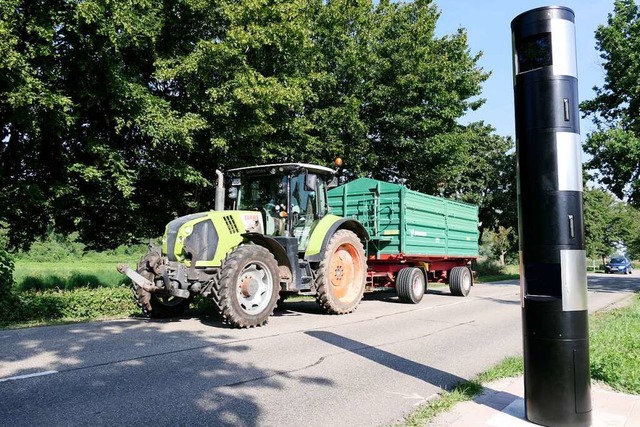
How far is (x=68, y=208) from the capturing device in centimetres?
1279

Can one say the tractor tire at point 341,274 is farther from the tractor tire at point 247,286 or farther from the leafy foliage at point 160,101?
the leafy foliage at point 160,101

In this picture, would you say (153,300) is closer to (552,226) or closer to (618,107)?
(552,226)

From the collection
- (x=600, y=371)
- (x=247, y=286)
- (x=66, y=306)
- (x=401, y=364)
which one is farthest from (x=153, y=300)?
(x=600, y=371)

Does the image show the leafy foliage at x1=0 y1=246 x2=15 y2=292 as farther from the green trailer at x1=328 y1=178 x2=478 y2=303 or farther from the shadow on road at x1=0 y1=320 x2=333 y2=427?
the green trailer at x1=328 y1=178 x2=478 y2=303

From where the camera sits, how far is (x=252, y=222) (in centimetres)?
910

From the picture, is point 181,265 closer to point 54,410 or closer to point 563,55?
point 54,410

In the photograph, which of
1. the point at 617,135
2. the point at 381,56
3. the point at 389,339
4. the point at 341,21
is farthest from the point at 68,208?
the point at 617,135

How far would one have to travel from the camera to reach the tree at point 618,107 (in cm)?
1920

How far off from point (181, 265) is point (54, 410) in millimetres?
4033

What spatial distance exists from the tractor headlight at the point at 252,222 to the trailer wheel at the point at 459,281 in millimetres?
7747

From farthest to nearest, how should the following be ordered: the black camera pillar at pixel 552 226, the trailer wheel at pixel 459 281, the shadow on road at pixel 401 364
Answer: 1. the trailer wheel at pixel 459 281
2. the shadow on road at pixel 401 364
3. the black camera pillar at pixel 552 226

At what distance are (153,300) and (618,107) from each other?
21445 mm

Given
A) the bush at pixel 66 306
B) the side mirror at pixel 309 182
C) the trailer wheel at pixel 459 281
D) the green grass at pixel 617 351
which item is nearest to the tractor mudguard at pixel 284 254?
the side mirror at pixel 309 182

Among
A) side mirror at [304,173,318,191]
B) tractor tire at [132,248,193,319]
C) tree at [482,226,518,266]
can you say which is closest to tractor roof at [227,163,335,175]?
side mirror at [304,173,318,191]
